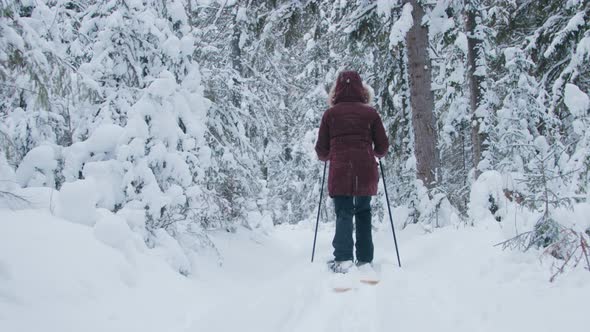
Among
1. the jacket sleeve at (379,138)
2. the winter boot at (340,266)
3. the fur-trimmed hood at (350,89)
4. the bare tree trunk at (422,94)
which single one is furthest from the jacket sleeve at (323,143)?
the bare tree trunk at (422,94)

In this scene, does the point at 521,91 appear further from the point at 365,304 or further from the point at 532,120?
the point at 365,304

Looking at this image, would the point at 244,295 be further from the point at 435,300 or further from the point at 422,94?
the point at 422,94

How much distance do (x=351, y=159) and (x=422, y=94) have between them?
3.76 metres

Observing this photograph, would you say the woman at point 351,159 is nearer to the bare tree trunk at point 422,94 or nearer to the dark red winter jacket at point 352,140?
the dark red winter jacket at point 352,140

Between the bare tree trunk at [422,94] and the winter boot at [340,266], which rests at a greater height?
the bare tree trunk at [422,94]

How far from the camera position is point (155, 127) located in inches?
242

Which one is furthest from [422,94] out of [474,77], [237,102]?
[237,102]

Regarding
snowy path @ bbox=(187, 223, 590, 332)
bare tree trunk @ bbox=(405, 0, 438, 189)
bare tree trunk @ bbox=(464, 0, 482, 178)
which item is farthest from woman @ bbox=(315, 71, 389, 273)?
bare tree trunk @ bbox=(464, 0, 482, 178)

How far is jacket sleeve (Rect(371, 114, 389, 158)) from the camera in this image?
5934 millimetres

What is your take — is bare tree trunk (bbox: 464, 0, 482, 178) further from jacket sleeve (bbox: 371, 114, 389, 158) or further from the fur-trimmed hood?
jacket sleeve (bbox: 371, 114, 389, 158)

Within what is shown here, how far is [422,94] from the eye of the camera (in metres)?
8.83

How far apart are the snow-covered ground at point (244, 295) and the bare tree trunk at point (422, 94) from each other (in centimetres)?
369

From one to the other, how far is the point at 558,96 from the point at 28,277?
831cm

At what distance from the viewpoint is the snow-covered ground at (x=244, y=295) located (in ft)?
10.2
